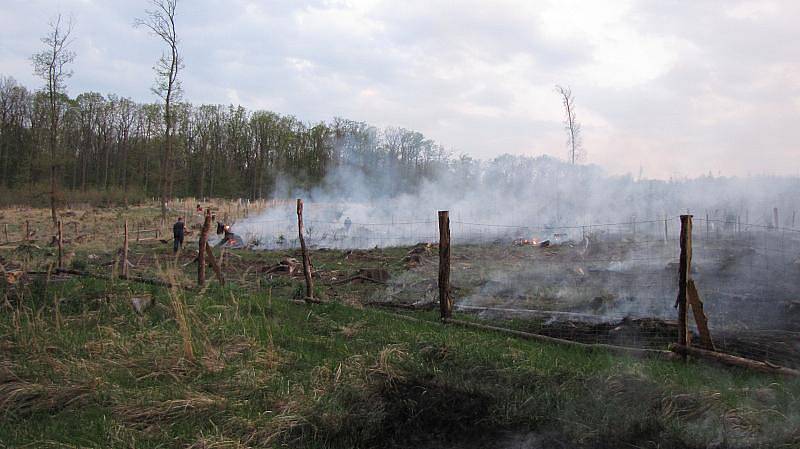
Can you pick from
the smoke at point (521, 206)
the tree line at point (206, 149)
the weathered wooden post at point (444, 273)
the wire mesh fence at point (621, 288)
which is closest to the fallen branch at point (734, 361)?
the wire mesh fence at point (621, 288)

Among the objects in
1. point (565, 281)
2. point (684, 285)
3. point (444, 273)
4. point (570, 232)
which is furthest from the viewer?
point (570, 232)

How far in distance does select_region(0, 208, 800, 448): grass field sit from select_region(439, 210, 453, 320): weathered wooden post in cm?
72

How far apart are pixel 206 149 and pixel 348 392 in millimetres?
43769

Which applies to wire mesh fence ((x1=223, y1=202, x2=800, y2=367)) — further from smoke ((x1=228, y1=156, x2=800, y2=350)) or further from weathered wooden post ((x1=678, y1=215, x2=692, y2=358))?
weathered wooden post ((x1=678, y1=215, x2=692, y2=358))

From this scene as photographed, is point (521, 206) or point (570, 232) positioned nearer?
point (570, 232)

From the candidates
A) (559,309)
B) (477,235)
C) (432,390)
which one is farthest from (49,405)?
(477,235)

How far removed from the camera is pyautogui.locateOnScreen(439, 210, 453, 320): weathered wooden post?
8047 millimetres

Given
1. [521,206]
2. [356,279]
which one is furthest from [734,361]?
[521,206]

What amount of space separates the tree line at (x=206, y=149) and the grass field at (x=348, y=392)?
35.2m

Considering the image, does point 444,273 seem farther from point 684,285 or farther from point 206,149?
point 206,149

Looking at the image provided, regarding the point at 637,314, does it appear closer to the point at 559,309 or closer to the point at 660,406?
the point at 559,309

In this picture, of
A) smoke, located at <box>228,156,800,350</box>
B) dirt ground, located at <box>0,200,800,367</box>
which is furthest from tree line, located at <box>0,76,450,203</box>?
dirt ground, located at <box>0,200,800,367</box>

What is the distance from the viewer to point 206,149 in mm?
45188

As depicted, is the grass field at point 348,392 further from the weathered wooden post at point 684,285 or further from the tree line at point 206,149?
the tree line at point 206,149
